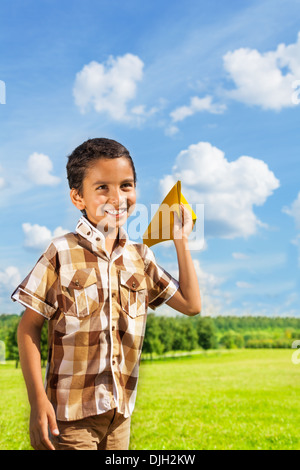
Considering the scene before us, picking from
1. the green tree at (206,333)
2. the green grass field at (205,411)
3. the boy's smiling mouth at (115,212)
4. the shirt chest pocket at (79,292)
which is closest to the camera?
the shirt chest pocket at (79,292)

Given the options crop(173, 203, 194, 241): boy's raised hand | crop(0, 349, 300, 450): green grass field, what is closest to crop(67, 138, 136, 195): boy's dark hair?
crop(173, 203, 194, 241): boy's raised hand

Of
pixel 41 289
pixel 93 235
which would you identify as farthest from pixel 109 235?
pixel 41 289

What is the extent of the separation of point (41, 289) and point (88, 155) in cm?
64

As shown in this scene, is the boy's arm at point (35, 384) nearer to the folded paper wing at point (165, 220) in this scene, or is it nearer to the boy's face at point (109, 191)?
the boy's face at point (109, 191)

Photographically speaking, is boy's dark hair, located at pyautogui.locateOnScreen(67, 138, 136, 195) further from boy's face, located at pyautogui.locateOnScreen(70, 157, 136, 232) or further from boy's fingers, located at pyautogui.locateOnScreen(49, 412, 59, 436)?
boy's fingers, located at pyautogui.locateOnScreen(49, 412, 59, 436)

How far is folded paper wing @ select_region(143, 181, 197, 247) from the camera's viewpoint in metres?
2.23

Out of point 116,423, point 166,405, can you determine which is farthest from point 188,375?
point 116,423

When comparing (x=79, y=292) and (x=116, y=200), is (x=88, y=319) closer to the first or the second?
(x=79, y=292)

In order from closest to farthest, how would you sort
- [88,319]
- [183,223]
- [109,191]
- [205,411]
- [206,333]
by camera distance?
1. [88,319]
2. [109,191]
3. [183,223]
4. [205,411]
5. [206,333]

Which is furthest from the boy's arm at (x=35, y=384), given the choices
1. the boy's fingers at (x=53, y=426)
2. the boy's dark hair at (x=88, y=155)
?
the boy's dark hair at (x=88, y=155)

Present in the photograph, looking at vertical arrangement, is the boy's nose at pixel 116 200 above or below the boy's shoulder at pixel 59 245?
above

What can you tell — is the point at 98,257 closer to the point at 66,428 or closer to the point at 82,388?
the point at 82,388

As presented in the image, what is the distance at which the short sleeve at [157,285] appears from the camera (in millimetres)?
2268

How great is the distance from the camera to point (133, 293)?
2.14 meters
